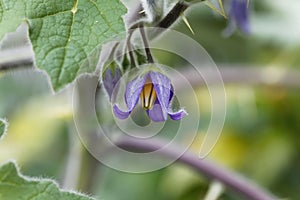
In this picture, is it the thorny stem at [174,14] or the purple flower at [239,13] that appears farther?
the purple flower at [239,13]

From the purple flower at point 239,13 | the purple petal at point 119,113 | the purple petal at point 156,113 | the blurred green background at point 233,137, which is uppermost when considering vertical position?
the purple petal at point 119,113

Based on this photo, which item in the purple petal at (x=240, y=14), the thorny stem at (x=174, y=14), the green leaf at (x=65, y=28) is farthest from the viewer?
the purple petal at (x=240, y=14)

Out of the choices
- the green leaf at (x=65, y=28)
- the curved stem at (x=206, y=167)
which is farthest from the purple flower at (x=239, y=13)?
the green leaf at (x=65, y=28)

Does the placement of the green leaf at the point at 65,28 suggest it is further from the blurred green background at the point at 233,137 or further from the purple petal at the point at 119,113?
the blurred green background at the point at 233,137

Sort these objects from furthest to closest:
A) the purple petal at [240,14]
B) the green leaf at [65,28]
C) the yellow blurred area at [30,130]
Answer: the yellow blurred area at [30,130], the purple petal at [240,14], the green leaf at [65,28]

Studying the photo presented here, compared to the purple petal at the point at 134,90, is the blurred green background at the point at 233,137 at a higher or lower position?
lower

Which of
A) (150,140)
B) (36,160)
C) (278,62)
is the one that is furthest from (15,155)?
(278,62)

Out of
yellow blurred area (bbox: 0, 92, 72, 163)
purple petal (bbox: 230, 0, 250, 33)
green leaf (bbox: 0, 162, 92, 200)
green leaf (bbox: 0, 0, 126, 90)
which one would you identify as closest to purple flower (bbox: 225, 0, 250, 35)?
purple petal (bbox: 230, 0, 250, 33)
